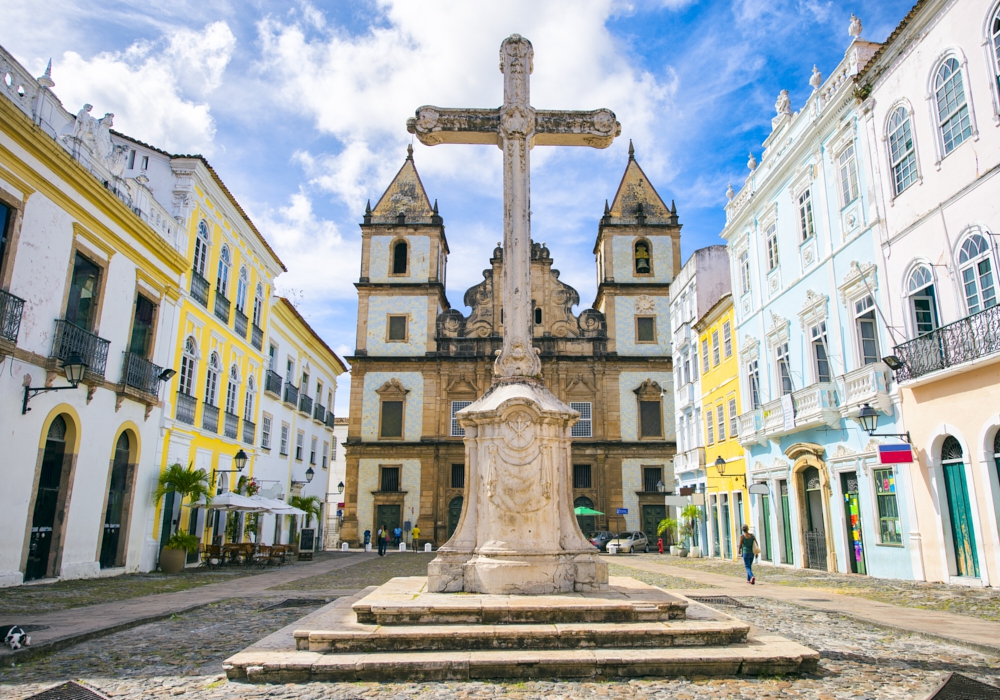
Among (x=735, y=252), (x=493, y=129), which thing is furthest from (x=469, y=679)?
(x=735, y=252)

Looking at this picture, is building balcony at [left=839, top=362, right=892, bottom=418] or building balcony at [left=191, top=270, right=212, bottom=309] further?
building balcony at [left=191, top=270, right=212, bottom=309]

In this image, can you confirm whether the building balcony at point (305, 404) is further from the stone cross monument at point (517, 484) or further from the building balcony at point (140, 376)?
the stone cross monument at point (517, 484)

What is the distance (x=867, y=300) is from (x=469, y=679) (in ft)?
43.8

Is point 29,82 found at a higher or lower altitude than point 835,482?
higher

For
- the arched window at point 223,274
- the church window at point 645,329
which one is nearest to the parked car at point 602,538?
the church window at point 645,329

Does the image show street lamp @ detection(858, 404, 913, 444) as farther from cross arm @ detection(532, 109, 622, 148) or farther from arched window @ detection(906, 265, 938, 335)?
cross arm @ detection(532, 109, 622, 148)

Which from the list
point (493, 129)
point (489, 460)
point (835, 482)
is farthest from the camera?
point (835, 482)

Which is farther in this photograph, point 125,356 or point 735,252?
point 735,252

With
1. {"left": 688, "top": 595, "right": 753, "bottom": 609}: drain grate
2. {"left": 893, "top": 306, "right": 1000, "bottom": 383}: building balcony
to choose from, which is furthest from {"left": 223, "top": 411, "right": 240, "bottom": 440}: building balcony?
{"left": 893, "top": 306, "right": 1000, "bottom": 383}: building balcony

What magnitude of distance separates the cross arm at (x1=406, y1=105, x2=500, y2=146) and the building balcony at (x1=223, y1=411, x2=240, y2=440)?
14694mm

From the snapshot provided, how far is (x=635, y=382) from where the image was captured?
37.7 meters

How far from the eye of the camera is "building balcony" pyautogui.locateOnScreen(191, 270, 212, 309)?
1912cm

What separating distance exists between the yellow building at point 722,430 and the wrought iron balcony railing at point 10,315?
18796mm

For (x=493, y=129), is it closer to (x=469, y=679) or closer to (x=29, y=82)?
(x=469, y=679)
